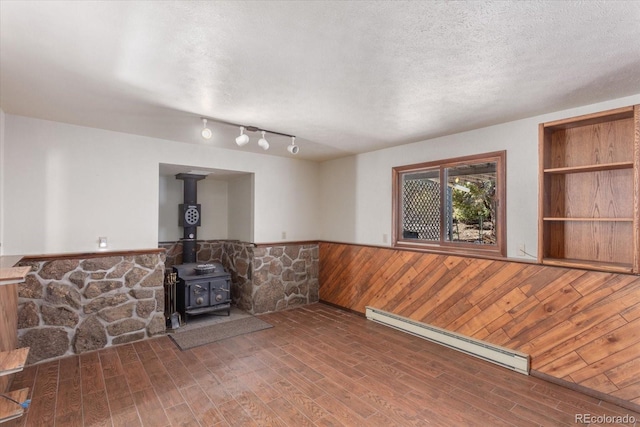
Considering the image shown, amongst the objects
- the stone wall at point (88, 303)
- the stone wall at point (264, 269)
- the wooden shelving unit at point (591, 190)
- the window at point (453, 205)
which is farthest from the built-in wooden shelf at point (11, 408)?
the wooden shelving unit at point (591, 190)

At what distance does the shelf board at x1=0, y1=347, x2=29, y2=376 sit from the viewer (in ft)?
5.70

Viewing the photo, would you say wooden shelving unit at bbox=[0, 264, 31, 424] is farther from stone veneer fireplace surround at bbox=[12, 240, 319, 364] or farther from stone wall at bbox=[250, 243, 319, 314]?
stone wall at bbox=[250, 243, 319, 314]

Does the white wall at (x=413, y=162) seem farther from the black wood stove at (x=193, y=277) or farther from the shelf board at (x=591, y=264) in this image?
the black wood stove at (x=193, y=277)

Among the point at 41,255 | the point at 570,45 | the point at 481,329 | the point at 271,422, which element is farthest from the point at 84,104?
the point at 481,329

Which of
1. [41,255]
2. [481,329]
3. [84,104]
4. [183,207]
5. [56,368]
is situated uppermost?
[84,104]

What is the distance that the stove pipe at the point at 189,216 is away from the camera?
4.86 meters

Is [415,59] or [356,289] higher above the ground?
[415,59]

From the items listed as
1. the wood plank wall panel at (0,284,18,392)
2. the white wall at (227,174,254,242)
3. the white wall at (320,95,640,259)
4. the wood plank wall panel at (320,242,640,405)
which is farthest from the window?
the wood plank wall panel at (0,284,18,392)

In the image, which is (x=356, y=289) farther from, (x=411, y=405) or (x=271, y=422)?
(x=271, y=422)

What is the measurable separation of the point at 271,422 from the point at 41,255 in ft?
9.67

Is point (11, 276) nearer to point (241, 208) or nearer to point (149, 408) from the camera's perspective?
point (149, 408)

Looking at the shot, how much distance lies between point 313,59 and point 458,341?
Result: 329 centimetres

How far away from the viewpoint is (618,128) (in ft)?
8.71

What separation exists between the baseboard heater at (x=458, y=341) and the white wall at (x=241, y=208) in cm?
233
